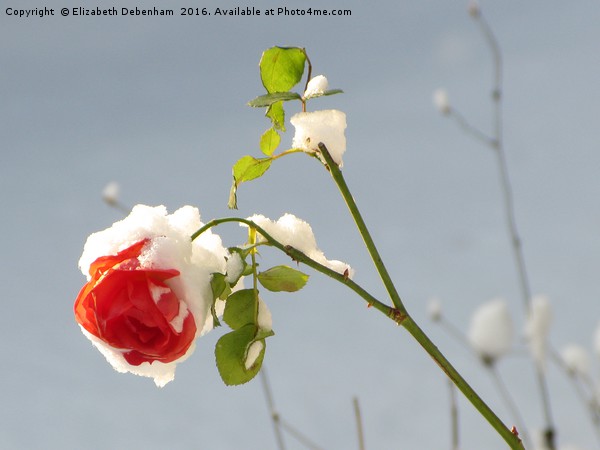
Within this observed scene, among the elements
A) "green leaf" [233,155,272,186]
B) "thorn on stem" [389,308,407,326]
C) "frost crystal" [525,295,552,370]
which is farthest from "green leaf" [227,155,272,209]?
"frost crystal" [525,295,552,370]

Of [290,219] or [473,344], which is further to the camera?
[473,344]

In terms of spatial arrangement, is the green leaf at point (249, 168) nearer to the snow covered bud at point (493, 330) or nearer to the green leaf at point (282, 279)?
the green leaf at point (282, 279)

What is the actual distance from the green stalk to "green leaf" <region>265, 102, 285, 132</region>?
3.4 inches

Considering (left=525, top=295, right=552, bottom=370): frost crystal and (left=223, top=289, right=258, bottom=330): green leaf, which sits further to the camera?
(left=525, top=295, right=552, bottom=370): frost crystal

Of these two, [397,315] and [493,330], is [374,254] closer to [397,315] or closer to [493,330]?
[397,315]

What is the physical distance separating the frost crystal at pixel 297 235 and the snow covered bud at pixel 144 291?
0.10ft

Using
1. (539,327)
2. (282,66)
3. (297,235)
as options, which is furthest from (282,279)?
(539,327)

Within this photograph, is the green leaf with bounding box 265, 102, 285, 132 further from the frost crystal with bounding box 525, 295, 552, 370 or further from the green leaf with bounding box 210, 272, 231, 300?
the frost crystal with bounding box 525, 295, 552, 370

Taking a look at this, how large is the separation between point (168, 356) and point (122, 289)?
0.04 m

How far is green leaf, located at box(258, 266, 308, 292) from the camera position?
43cm

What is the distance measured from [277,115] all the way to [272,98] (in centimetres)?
2

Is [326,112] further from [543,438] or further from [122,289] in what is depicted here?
[543,438]

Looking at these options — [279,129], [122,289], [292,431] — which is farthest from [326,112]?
[292,431]

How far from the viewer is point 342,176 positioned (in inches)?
16.5
